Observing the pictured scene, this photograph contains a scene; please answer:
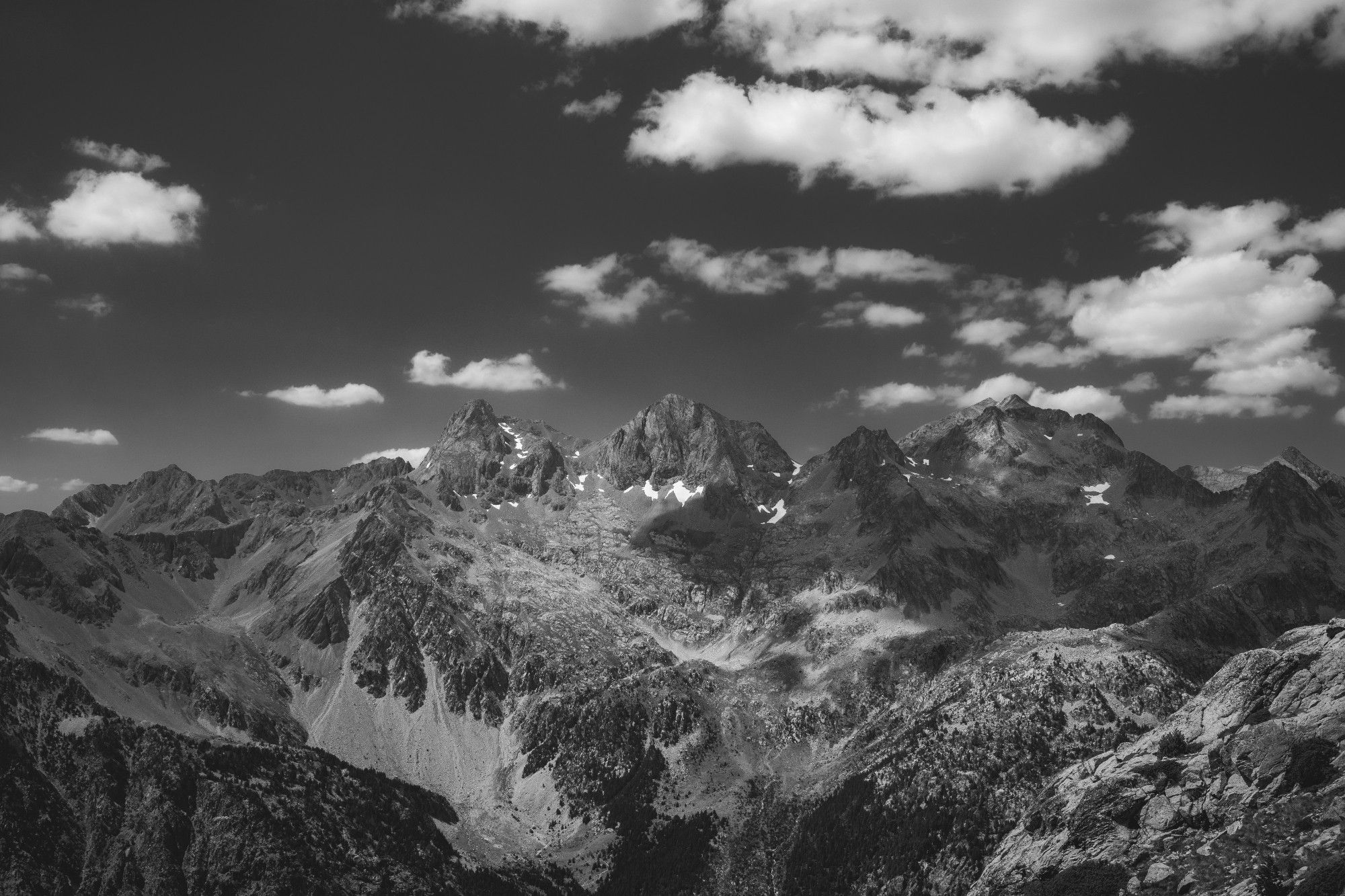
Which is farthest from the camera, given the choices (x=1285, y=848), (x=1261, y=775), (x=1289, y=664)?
(x=1289, y=664)

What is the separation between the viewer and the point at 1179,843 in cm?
9625

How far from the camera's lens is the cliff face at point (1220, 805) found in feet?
285

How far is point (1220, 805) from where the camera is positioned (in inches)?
3819

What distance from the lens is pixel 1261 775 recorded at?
9612 cm

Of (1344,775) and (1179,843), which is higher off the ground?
(1344,775)

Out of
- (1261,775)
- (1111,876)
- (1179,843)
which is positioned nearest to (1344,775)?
(1261,775)

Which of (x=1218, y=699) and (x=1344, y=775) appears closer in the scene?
Answer: (x=1344, y=775)

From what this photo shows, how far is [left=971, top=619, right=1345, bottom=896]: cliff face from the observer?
86812 millimetres

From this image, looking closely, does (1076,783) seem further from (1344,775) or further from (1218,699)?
→ (1344,775)

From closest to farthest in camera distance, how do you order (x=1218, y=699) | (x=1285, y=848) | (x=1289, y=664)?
1. (x=1285, y=848)
2. (x=1289, y=664)
3. (x=1218, y=699)

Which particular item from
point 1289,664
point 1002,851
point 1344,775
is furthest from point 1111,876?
point 1289,664

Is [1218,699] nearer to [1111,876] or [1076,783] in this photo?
[1076,783]

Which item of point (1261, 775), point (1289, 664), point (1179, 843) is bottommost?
point (1179, 843)

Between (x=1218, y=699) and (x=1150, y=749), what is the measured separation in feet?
44.9
